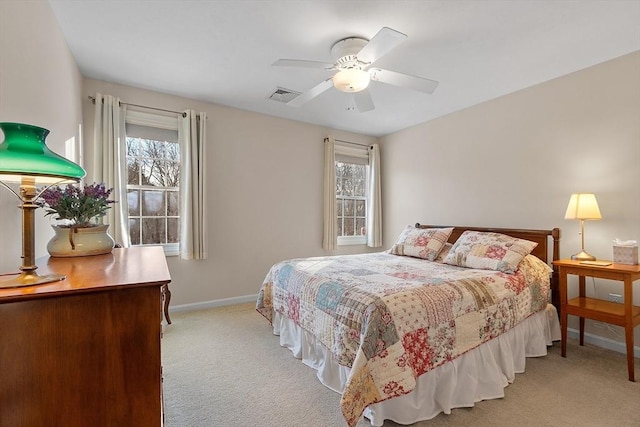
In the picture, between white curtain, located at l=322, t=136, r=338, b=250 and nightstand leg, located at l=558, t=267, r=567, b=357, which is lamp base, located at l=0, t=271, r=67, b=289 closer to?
nightstand leg, located at l=558, t=267, r=567, b=357

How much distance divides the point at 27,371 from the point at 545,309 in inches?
134

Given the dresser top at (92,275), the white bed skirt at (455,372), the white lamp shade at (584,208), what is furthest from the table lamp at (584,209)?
the dresser top at (92,275)

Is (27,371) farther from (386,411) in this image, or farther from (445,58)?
(445,58)

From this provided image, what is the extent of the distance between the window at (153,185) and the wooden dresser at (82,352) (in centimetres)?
287

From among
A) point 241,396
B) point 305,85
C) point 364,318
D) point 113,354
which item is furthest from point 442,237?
point 113,354

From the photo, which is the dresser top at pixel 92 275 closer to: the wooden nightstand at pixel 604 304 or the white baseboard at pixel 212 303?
the white baseboard at pixel 212 303

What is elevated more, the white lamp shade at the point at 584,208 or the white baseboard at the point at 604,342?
the white lamp shade at the point at 584,208

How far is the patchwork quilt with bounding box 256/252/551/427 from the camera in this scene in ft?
5.39

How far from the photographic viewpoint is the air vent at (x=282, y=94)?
132 inches

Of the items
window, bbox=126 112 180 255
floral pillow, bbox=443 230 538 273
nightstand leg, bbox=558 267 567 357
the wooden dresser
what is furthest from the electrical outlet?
window, bbox=126 112 180 255

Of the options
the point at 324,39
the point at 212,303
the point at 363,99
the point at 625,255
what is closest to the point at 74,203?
the point at 324,39

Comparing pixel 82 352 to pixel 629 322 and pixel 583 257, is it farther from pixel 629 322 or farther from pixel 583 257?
pixel 583 257

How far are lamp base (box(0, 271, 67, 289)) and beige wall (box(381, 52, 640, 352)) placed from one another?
12.5ft

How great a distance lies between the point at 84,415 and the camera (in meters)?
0.80
